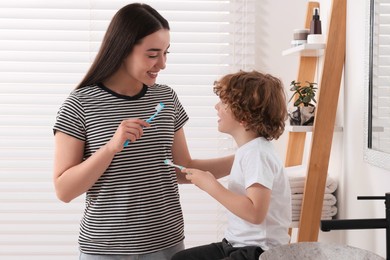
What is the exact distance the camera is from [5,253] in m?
2.98

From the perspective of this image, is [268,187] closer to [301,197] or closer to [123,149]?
[123,149]

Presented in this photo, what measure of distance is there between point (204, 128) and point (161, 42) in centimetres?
125

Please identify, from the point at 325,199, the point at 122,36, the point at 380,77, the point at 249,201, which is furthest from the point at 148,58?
the point at 325,199

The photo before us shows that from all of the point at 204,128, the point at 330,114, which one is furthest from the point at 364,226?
the point at 204,128

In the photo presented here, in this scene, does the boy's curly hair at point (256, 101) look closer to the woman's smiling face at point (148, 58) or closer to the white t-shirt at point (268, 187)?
the white t-shirt at point (268, 187)

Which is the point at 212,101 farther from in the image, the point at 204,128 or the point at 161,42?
the point at 161,42

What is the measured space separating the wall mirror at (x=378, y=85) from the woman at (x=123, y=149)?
0.61 metres

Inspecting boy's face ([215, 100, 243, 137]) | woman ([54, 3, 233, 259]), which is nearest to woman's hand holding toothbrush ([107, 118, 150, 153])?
woman ([54, 3, 233, 259])

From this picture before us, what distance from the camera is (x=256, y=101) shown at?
173cm

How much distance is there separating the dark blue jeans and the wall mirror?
1.46 feet

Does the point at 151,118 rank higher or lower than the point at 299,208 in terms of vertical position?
higher

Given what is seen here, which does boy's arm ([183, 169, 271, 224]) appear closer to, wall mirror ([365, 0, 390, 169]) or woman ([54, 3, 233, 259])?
woman ([54, 3, 233, 259])

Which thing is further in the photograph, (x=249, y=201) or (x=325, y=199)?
(x=325, y=199)

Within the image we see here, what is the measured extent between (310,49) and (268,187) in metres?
0.81
